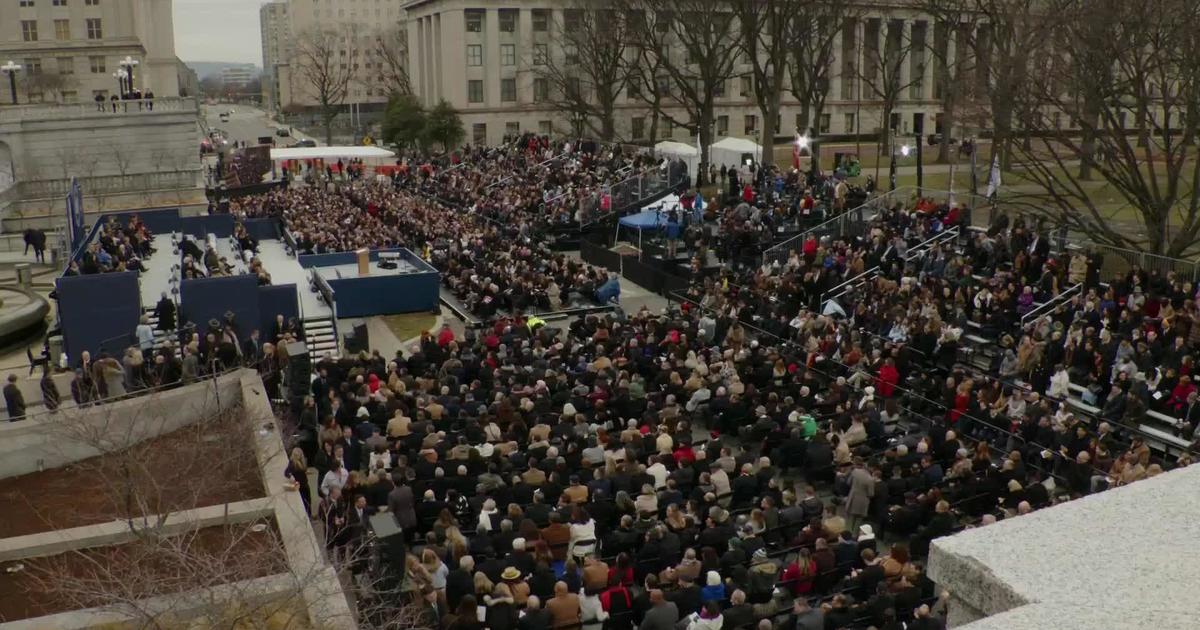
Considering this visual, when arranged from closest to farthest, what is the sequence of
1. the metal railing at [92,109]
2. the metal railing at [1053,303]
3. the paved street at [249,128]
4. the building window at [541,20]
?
1. the metal railing at [1053,303]
2. the metal railing at [92,109]
3. the building window at [541,20]
4. the paved street at [249,128]

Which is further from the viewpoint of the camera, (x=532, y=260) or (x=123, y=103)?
(x=123, y=103)

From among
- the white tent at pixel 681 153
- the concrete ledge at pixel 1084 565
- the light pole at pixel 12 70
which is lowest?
the concrete ledge at pixel 1084 565

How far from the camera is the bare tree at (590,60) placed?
67000 millimetres

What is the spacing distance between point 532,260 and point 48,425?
18.7 meters

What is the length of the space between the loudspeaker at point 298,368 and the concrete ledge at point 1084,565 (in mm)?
19921

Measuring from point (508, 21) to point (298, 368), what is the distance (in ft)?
225

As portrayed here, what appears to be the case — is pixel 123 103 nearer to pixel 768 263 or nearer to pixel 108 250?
pixel 108 250

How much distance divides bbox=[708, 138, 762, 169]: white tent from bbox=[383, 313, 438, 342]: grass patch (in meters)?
20.6

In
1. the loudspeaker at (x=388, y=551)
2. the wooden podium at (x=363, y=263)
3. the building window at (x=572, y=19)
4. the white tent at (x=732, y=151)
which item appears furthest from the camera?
the building window at (x=572, y=19)

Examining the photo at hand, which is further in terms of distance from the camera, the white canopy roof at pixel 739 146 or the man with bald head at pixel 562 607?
the white canopy roof at pixel 739 146

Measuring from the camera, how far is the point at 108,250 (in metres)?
34.2

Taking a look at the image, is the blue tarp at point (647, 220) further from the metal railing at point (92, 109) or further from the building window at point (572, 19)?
the metal railing at point (92, 109)

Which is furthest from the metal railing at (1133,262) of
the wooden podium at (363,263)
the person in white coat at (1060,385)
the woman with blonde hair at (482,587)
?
the wooden podium at (363,263)

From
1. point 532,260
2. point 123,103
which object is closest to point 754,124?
point 123,103
